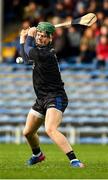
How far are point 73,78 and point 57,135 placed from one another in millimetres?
12473

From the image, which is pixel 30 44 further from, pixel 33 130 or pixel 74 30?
pixel 74 30

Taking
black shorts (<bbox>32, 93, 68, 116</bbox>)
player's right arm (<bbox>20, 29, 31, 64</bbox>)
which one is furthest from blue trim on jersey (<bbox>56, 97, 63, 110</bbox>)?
player's right arm (<bbox>20, 29, 31, 64</bbox>)

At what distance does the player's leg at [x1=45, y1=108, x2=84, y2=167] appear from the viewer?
37.7 ft

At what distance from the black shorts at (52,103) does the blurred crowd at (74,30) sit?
420 inches

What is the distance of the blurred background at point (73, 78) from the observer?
885 inches

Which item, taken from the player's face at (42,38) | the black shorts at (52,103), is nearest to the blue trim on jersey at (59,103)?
the black shorts at (52,103)

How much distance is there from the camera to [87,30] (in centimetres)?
2347

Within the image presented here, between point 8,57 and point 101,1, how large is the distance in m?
3.51

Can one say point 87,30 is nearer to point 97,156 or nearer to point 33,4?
point 33,4

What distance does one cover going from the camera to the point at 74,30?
23.8 metres

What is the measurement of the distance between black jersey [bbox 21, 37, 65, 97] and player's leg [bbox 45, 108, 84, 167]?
36cm

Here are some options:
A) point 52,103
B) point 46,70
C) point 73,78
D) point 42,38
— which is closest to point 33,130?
point 52,103

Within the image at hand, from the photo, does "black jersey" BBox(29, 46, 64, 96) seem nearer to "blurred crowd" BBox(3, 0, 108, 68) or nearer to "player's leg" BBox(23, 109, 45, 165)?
"player's leg" BBox(23, 109, 45, 165)

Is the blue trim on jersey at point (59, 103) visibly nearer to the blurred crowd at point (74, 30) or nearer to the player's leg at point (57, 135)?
the player's leg at point (57, 135)
